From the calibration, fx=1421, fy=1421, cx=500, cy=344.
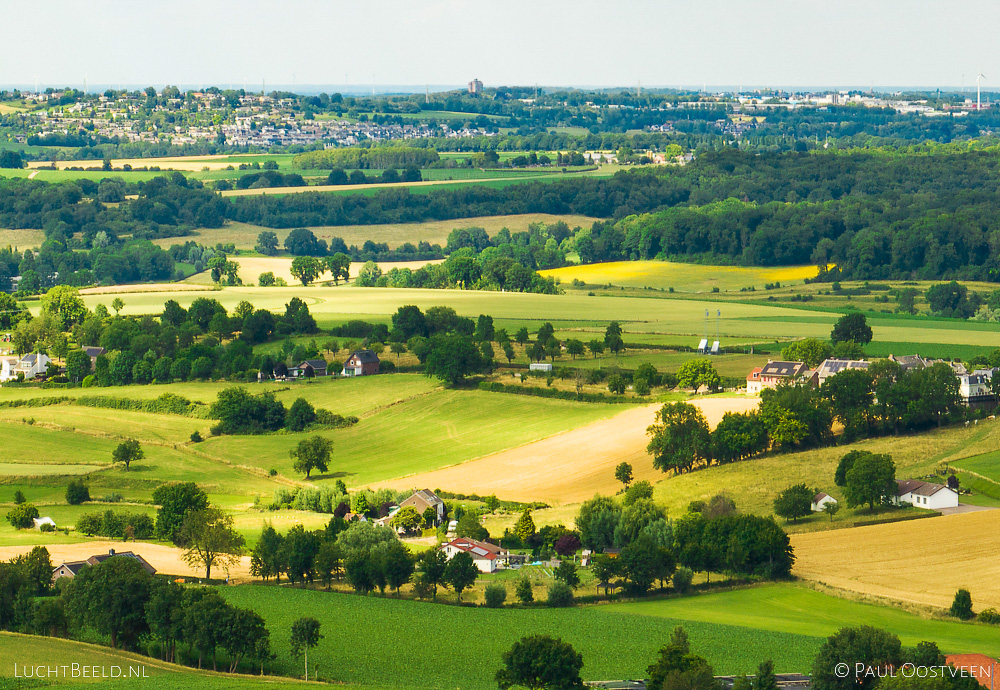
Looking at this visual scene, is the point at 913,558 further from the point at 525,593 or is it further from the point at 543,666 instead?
the point at 543,666

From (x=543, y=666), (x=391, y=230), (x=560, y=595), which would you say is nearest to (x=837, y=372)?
(x=560, y=595)

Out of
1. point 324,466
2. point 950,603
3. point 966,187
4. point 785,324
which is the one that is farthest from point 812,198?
point 950,603

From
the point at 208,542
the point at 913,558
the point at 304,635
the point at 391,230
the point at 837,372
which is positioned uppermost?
the point at 837,372

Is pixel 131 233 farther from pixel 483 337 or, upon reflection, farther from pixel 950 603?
pixel 950 603

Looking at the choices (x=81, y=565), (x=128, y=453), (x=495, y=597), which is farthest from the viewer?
(x=128, y=453)

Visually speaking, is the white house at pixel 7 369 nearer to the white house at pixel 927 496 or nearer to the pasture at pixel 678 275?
the pasture at pixel 678 275

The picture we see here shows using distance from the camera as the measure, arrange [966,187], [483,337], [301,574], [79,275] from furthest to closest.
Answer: [966,187] → [79,275] → [483,337] → [301,574]
